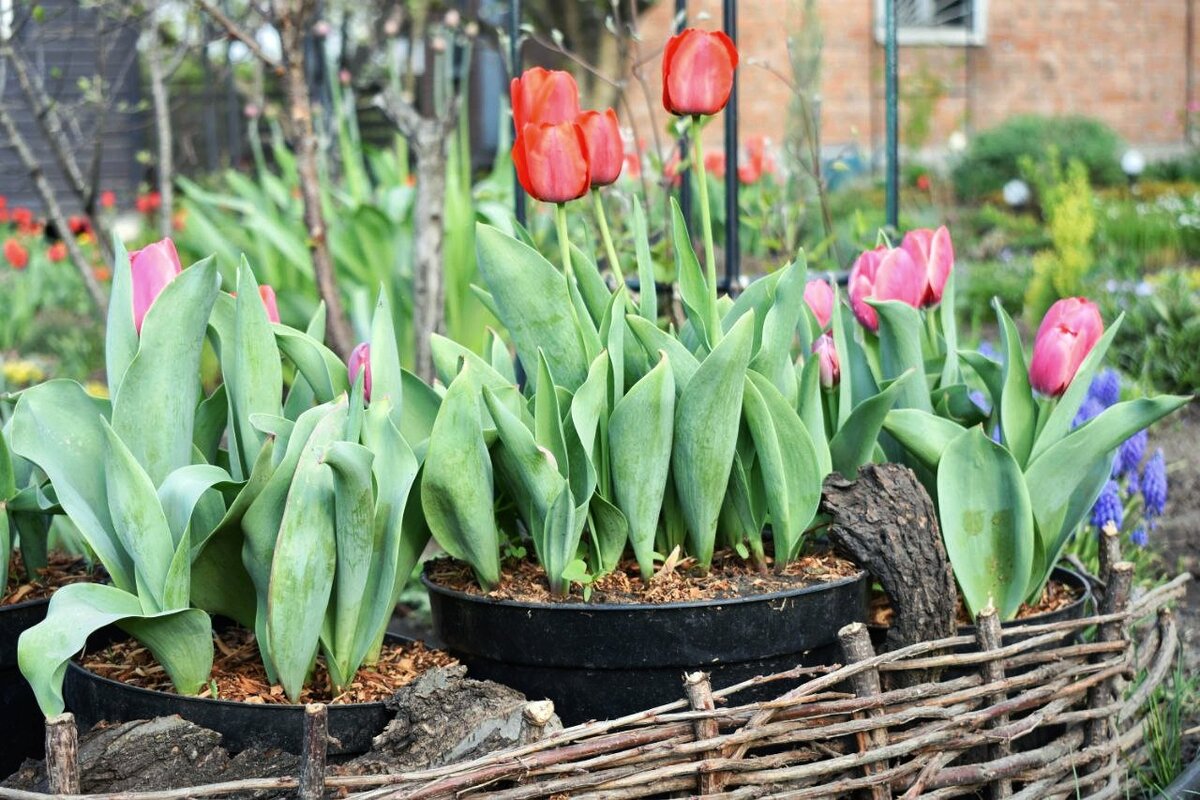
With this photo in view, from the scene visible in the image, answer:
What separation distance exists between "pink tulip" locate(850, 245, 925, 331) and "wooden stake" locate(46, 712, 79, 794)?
102 cm

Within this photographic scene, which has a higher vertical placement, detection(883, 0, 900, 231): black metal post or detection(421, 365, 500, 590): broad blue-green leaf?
detection(883, 0, 900, 231): black metal post

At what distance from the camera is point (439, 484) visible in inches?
55.1

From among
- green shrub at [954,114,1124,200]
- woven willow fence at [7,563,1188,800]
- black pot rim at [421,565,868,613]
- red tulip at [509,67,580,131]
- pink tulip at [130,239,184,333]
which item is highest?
green shrub at [954,114,1124,200]

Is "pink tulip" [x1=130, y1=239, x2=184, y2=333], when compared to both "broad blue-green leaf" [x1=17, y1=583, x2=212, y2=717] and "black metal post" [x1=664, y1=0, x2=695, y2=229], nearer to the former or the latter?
"broad blue-green leaf" [x1=17, y1=583, x2=212, y2=717]

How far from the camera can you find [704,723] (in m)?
1.31

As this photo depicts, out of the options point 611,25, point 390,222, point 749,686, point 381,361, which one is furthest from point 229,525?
point 390,222

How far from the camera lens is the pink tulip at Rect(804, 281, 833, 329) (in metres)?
1.89

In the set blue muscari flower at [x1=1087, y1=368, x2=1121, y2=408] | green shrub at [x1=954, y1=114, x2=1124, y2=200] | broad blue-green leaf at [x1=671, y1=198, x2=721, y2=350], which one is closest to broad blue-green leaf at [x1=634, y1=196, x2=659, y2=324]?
broad blue-green leaf at [x1=671, y1=198, x2=721, y2=350]

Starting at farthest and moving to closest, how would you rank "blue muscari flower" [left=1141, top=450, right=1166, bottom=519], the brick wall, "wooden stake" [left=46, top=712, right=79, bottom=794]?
the brick wall, "blue muscari flower" [left=1141, top=450, right=1166, bottom=519], "wooden stake" [left=46, top=712, right=79, bottom=794]

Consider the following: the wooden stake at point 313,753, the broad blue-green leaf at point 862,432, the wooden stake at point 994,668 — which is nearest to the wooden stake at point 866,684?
the wooden stake at point 994,668

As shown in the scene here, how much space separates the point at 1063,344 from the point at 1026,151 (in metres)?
10.7

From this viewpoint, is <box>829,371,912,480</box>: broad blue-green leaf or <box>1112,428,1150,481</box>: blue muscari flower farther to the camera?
<box>1112,428,1150,481</box>: blue muscari flower

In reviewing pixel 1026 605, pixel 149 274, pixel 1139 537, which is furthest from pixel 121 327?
pixel 1139 537

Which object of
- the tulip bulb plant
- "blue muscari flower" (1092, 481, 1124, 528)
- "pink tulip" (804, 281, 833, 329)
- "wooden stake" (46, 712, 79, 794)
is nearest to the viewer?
"wooden stake" (46, 712, 79, 794)
